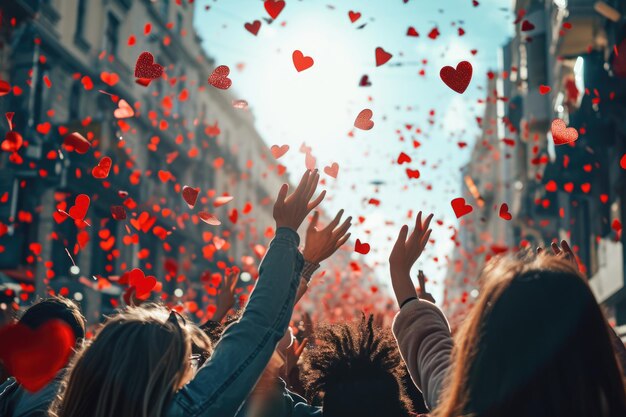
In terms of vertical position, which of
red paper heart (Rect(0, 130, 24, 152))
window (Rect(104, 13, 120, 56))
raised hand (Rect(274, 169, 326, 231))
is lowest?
raised hand (Rect(274, 169, 326, 231))

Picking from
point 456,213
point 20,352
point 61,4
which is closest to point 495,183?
point 61,4

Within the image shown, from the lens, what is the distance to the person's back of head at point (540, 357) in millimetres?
1674

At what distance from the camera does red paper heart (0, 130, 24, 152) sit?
14.4m

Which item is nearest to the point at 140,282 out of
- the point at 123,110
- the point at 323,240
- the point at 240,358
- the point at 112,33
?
the point at 323,240

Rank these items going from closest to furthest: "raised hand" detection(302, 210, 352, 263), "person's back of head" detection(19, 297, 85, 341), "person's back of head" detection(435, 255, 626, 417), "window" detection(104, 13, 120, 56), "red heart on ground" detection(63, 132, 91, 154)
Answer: "person's back of head" detection(435, 255, 626, 417) < "raised hand" detection(302, 210, 352, 263) < "person's back of head" detection(19, 297, 85, 341) < "red heart on ground" detection(63, 132, 91, 154) < "window" detection(104, 13, 120, 56)

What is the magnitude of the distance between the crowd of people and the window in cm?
2134

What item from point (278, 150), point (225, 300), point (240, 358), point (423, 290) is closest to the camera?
point (240, 358)

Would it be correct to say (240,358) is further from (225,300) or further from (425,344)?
(225,300)

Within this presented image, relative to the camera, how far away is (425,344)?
227 cm

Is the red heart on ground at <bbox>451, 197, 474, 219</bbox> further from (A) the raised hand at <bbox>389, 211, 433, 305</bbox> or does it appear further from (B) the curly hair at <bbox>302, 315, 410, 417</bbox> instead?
(A) the raised hand at <bbox>389, 211, 433, 305</bbox>

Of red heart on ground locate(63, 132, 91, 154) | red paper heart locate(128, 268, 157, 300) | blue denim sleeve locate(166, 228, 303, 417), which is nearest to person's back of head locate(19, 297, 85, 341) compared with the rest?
blue denim sleeve locate(166, 228, 303, 417)

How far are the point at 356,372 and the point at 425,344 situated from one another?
21.7 inches

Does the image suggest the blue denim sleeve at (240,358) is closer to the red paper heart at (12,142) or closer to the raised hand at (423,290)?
the raised hand at (423,290)

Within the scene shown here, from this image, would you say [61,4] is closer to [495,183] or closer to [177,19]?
[177,19]
